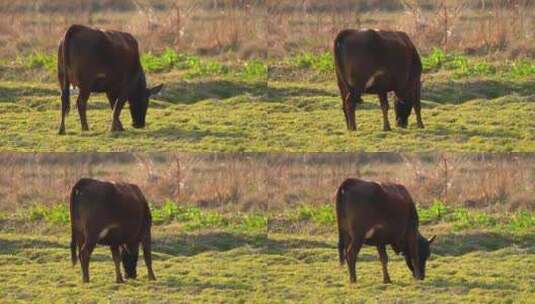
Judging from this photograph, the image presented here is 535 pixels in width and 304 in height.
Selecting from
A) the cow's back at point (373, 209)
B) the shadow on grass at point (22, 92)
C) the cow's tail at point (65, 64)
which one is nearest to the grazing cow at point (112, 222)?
the cow's tail at point (65, 64)

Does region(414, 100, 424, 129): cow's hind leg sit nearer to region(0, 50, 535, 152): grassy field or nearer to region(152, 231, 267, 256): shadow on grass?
region(0, 50, 535, 152): grassy field

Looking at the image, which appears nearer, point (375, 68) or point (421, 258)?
point (421, 258)

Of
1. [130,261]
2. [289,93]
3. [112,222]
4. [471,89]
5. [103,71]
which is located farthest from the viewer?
[471,89]

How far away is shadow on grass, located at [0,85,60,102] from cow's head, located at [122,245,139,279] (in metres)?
5.35

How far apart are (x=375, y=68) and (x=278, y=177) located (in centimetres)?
478

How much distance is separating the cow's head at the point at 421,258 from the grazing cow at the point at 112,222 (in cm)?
321

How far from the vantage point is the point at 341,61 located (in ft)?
76.8

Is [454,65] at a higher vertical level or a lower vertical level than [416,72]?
lower

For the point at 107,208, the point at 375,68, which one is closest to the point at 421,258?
the point at 375,68

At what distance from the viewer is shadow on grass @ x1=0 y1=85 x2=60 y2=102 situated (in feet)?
90.0

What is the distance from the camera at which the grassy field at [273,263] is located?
21016mm

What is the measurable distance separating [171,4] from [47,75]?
5.31 m

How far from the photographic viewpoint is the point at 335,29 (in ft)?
96.2

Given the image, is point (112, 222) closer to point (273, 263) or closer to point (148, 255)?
point (148, 255)
